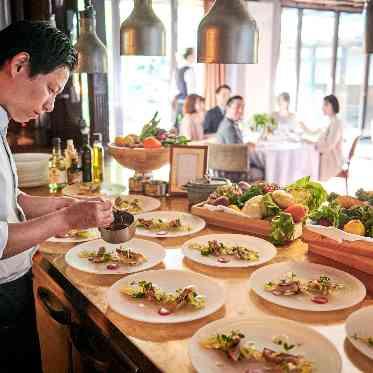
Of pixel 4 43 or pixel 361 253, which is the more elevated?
pixel 4 43

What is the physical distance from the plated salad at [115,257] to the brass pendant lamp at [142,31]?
967 millimetres

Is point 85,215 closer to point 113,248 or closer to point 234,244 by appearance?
point 113,248

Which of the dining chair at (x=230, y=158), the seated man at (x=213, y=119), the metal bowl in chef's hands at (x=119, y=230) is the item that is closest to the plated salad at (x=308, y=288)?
the metal bowl in chef's hands at (x=119, y=230)

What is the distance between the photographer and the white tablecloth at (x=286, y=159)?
5047 millimetres

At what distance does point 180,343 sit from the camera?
1.18 metres

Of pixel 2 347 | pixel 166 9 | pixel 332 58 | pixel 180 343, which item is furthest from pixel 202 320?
pixel 332 58

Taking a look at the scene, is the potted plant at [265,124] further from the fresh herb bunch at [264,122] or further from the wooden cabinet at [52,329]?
the wooden cabinet at [52,329]

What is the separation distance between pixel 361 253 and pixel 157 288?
0.64 m

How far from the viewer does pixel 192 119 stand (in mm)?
5895

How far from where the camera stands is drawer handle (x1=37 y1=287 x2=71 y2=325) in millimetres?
1607

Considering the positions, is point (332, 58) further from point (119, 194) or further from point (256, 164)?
point (119, 194)

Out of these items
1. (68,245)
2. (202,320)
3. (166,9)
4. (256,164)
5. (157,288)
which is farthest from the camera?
(166,9)

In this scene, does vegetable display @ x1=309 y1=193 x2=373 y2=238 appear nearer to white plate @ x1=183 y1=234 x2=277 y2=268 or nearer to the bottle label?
white plate @ x1=183 y1=234 x2=277 y2=268

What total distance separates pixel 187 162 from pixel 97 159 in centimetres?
63
